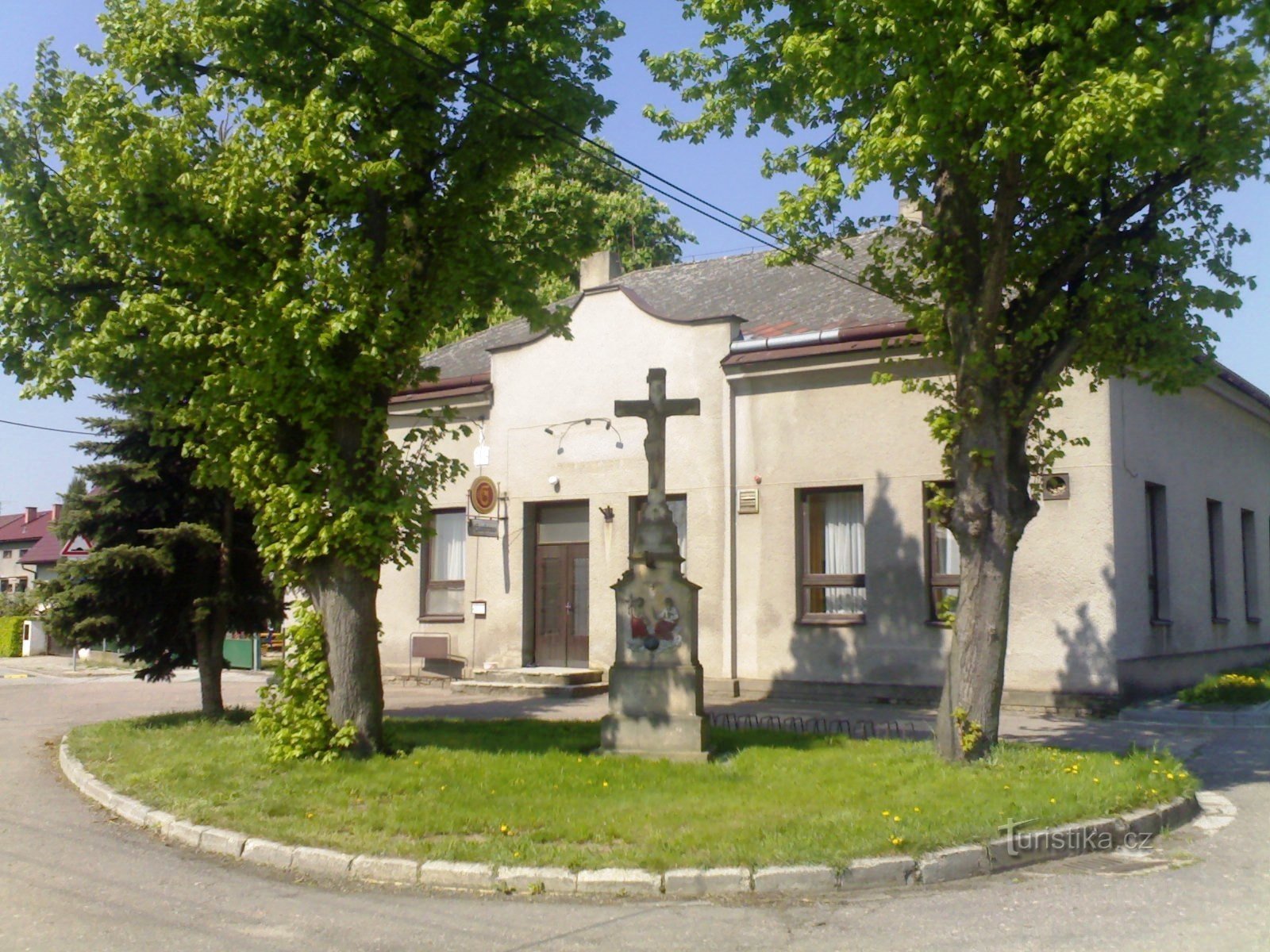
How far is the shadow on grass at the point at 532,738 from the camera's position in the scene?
38.4 feet

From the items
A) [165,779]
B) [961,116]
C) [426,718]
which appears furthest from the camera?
[426,718]

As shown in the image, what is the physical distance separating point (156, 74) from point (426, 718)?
304 inches

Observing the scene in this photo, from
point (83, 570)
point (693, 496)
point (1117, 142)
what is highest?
point (1117, 142)

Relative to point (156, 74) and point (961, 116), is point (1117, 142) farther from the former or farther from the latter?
point (156, 74)

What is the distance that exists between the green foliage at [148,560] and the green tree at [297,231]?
259 centimetres

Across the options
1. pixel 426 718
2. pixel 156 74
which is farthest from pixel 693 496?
pixel 156 74

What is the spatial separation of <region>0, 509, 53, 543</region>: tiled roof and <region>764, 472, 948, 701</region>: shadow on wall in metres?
50.7

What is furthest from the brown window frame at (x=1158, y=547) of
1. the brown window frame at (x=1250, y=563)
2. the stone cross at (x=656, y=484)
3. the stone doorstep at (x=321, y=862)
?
the stone doorstep at (x=321, y=862)

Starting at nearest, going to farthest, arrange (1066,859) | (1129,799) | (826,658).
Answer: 1. (1066,859)
2. (1129,799)
3. (826,658)

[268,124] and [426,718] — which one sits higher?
[268,124]

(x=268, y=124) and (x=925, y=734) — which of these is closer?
(x=268, y=124)

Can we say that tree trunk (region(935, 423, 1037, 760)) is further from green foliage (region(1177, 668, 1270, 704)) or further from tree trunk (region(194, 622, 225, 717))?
tree trunk (region(194, 622, 225, 717))

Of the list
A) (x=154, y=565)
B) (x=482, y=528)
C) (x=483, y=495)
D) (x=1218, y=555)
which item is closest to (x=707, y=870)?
(x=154, y=565)

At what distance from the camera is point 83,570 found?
13.7 m
